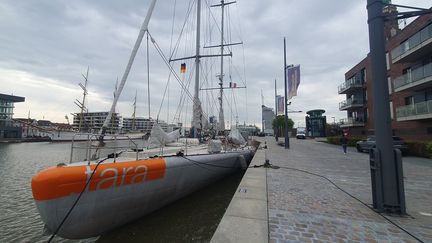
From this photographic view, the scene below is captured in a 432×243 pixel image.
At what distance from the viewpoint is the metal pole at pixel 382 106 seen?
4.34m

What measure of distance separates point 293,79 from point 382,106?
15.2 metres

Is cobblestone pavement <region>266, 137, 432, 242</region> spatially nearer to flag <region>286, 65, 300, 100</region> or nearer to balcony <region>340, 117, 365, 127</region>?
flag <region>286, 65, 300, 100</region>

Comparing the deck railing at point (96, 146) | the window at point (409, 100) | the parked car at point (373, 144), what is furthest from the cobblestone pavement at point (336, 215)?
the window at point (409, 100)

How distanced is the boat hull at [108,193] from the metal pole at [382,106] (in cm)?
528

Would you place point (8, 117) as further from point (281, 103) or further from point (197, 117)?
point (281, 103)

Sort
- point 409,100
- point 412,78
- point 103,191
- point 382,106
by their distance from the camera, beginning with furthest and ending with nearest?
point 409,100
point 412,78
point 103,191
point 382,106

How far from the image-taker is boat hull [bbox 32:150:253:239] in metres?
4.13

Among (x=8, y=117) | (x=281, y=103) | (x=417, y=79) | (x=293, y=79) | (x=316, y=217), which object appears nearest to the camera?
(x=316, y=217)

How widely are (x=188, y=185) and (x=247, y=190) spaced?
247 cm

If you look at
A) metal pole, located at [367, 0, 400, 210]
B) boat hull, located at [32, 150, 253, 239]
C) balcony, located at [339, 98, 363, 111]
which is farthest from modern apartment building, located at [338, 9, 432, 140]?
boat hull, located at [32, 150, 253, 239]

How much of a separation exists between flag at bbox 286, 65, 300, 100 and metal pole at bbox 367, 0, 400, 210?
46.4 feet

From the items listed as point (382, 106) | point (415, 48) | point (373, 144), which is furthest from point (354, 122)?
point (382, 106)

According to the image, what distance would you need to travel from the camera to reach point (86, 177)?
446cm

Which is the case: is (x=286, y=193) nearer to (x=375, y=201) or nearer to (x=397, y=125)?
(x=375, y=201)
